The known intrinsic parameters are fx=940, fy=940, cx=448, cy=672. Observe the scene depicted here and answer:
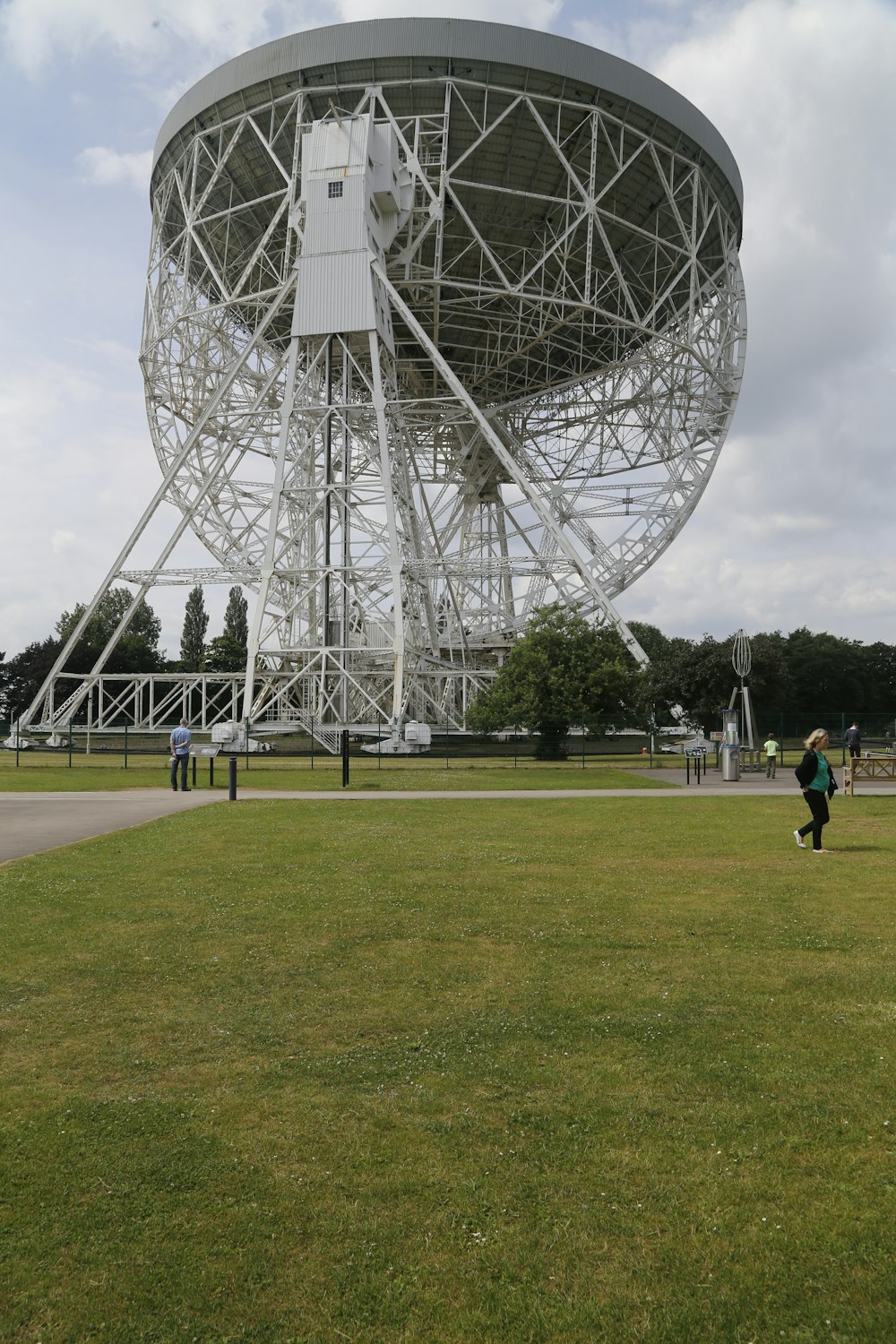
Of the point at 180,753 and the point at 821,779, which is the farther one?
the point at 180,753

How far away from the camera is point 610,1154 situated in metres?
3.76

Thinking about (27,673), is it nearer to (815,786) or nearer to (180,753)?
A: (180,753)

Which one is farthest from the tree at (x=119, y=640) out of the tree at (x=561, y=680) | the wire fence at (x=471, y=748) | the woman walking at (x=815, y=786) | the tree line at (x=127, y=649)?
the woman walking at (x=815, y=786)

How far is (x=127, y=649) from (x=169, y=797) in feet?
180

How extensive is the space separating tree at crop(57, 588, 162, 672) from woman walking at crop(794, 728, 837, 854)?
4627cm

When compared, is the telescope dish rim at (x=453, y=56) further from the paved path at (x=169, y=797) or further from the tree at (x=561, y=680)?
the paved path at (x=169, y=797)

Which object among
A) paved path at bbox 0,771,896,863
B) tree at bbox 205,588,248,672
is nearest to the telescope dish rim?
paved path at bbox 0,771,896,863

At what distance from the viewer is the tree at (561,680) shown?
33531mm

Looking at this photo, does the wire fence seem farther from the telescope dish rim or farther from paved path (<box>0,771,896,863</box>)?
the telescope dish rim

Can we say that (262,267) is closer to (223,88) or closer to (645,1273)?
(223,88)

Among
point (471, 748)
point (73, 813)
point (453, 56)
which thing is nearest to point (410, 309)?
point (453, 56)

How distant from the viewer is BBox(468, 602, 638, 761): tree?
3353cm

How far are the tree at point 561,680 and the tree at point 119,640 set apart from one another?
27.0 meters

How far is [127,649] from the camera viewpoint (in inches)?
2808
